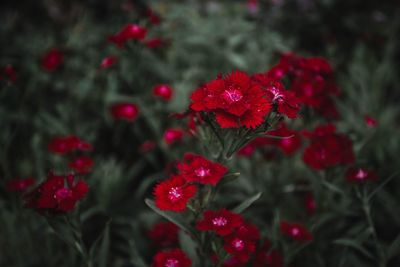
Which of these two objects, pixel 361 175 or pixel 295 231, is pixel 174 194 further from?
pixel 361 175

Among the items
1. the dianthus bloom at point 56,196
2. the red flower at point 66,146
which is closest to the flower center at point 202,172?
the dianthus bloom at point 56,196

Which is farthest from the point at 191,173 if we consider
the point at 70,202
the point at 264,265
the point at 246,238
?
the point at 264,265

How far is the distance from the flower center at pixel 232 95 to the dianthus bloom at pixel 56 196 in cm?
68

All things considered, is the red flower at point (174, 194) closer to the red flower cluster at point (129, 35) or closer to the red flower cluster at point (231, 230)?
the red flower cluster at point (231, 230)

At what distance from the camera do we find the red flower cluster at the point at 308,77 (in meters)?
1.90

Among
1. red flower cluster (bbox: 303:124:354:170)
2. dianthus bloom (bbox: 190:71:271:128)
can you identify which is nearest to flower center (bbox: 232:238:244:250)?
dianthus bloom (bbox: 190:71:271:128)

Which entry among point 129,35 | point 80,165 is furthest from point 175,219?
point 129,35

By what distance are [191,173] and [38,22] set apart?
4.93m

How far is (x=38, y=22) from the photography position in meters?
5.42

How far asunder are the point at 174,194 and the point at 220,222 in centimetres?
20

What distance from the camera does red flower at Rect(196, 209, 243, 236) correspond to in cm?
136

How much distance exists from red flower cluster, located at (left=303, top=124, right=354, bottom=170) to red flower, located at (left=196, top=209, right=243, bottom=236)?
63 centimetres

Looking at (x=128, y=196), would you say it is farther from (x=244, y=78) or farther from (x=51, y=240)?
(x=244, y=78)

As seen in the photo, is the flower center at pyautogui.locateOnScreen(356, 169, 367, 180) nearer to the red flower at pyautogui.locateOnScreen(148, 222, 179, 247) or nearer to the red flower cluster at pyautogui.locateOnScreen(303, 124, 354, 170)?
the red flower cluster at pyautogui.locateOnScreen(303, 124, 354, 170)
